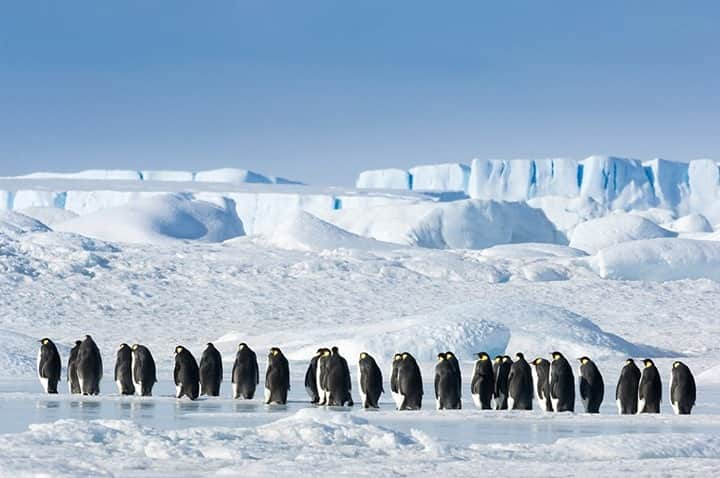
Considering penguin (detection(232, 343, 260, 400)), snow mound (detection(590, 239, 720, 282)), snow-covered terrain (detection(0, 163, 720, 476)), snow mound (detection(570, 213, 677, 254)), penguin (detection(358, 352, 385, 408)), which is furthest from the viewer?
snow mound (detection(570, 213, 677, 254))

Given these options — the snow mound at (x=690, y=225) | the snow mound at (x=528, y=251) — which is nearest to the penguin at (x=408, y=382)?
the snow mound at (x=528, y=251)

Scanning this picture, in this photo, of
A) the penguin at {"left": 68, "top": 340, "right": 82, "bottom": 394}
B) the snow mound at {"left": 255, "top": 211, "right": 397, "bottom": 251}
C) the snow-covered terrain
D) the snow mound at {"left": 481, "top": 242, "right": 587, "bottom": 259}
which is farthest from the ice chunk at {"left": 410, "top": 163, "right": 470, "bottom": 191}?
the penguin at {"left": 68, "top": 340, "right": 82, "bottom": 394}

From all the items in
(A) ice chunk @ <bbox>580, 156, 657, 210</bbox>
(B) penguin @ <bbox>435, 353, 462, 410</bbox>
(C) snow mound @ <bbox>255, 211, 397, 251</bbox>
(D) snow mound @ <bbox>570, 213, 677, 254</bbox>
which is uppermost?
(A) ice chunk @ <bbox>580, 156, 657, 210</bbox>

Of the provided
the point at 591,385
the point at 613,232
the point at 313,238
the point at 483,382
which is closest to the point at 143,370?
the point at 483,382

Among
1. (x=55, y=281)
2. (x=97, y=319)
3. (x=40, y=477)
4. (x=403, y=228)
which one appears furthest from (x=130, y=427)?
(x=403, y=228)

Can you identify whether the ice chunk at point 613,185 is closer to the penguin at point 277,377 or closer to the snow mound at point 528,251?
the snow mound at point 528,251

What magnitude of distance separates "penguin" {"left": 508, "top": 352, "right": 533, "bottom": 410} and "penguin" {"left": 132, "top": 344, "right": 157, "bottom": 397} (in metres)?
4.64

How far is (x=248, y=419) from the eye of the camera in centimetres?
1396

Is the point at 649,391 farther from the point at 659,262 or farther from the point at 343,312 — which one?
the point at 659,262

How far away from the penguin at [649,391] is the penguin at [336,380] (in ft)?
11.3

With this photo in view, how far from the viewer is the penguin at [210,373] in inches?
693

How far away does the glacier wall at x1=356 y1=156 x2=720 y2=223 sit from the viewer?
4021 inches

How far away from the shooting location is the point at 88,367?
17.7 m

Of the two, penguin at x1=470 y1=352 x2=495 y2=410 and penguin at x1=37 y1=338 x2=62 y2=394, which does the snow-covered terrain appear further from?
penguin at x1=470 y1=352 x2=495 y2=410
